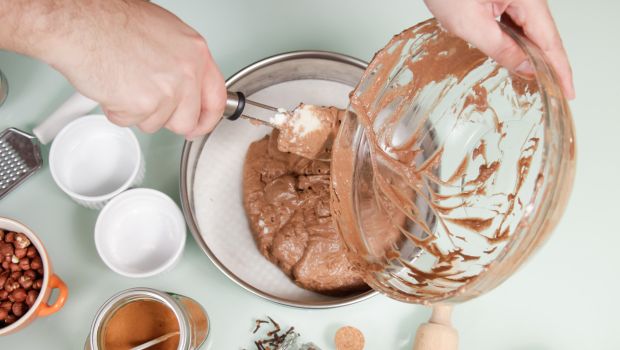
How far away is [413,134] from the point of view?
2.95ft

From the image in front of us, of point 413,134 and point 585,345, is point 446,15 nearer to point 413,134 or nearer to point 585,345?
point 413,134

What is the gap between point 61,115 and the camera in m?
1.06

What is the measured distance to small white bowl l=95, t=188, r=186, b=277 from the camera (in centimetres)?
99

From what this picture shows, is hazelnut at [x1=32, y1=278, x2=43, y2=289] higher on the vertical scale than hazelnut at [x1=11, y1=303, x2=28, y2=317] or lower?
higher

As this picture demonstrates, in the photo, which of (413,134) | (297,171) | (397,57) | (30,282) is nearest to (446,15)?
(397,57)

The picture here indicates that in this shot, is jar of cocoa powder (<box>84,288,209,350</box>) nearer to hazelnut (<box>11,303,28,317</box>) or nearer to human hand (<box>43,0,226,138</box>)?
hazelnut (<box>11,303,28,317</box>)

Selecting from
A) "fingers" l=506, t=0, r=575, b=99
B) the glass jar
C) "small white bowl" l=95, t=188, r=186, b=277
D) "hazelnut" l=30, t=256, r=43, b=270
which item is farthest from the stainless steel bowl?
"fingers" l=506, t=0, r=575, b=99

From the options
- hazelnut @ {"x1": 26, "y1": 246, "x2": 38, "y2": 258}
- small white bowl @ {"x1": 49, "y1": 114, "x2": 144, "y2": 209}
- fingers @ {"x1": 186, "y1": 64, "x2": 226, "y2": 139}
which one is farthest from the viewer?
small white bowl @ {"x1": 49, "y1": 114, "x2": 144, "y2": 209}

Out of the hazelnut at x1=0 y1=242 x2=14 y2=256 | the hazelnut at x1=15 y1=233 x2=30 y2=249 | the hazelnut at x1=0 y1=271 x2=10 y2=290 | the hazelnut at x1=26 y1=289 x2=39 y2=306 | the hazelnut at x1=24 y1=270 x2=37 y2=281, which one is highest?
the hazelnut at x1=15 y1=233 x2=30 y2=249

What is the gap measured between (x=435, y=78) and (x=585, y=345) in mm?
610

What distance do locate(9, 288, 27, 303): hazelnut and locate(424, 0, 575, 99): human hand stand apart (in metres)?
0.79

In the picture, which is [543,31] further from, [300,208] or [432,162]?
[300,208]

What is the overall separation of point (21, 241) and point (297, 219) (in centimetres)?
47

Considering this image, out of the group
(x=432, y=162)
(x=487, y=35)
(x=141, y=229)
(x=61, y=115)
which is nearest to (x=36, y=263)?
(x=141, y=229)
